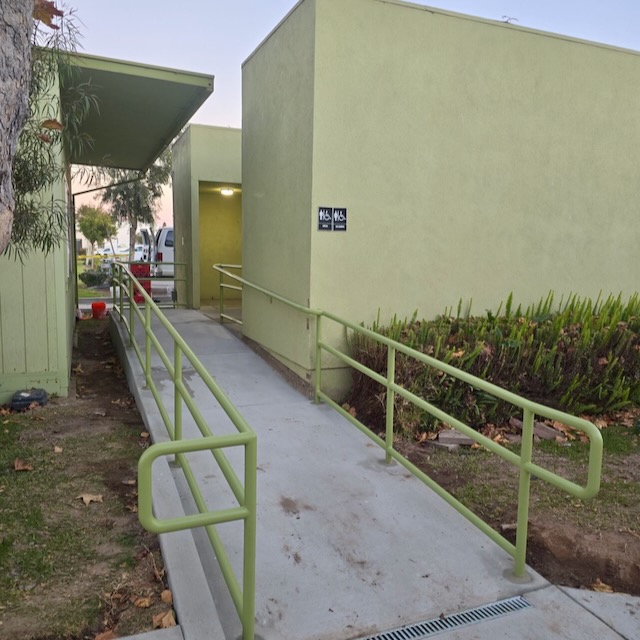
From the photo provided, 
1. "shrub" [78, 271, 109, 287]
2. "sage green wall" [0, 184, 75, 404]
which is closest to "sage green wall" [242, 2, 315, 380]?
"sage green wall" [0, 184, 75, 404]

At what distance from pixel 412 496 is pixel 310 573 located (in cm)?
110

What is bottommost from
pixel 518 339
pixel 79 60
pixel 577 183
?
pixel 518 339

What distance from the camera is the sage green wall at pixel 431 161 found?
225 inches

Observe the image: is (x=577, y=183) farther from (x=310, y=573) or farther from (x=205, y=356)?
(x=310, y=573)

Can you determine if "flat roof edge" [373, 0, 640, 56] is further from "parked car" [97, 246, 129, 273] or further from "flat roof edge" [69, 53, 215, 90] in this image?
"parked car" [97, 246, 129, 273]

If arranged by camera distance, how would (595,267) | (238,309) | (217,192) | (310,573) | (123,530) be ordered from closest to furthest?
(310,573), (123,530), (595,267), (238,309), (217,192)

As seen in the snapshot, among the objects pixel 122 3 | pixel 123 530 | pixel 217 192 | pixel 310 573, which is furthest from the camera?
pixel 217 192

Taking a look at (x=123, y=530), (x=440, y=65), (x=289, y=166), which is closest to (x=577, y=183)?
(x=440, y=65)

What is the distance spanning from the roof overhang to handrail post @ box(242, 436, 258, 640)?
486 centimetres

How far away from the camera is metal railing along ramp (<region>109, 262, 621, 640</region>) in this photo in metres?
2.64

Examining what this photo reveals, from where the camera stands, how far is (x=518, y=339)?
5746mm

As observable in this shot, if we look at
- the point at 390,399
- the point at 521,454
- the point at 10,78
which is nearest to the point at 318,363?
the point at 390,399

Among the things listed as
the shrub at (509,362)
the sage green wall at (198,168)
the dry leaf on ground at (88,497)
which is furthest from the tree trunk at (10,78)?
the sage green wall at (198,168)

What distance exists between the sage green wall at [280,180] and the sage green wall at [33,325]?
2.27m
